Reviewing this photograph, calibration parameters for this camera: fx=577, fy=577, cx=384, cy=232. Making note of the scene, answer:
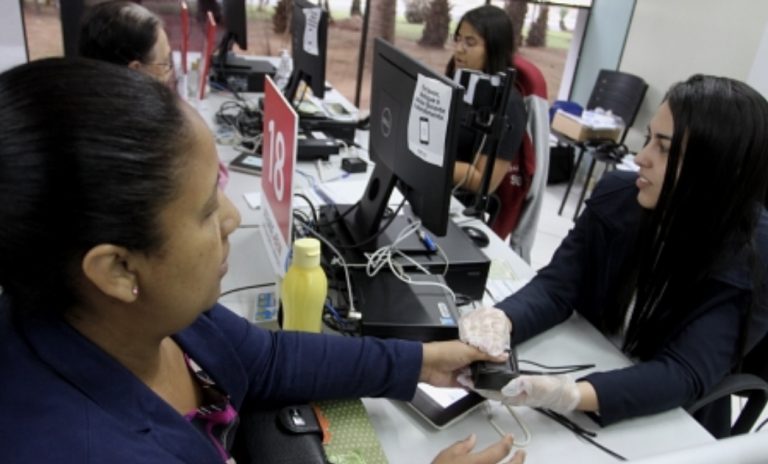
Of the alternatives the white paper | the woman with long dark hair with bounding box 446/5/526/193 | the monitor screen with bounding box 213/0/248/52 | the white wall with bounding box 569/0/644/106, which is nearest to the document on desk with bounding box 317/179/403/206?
the white paper

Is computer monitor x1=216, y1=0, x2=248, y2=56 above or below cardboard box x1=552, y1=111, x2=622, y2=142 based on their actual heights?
above

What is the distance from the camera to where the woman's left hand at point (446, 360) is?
1024 millimetres

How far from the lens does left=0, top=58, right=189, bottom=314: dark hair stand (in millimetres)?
507

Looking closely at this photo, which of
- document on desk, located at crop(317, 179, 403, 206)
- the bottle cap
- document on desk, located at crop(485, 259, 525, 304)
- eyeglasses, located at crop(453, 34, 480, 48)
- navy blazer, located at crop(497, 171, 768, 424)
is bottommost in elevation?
document on desk, located at crop(485, 259, 525, 304)

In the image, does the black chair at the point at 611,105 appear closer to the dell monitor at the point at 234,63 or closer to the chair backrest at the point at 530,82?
the chair backrest at the point at 530,82

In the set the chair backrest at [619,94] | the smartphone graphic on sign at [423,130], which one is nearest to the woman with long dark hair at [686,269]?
the smartphone graphic on sign at [423,130]

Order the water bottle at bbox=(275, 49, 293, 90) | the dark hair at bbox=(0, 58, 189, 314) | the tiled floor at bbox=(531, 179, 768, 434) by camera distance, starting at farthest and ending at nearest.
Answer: the tiled floor at bbox=(531, 179, 768, 434) < the water bottle at bbox=(275, 49, 293, 90) < the dark hair at bbox=(0, 58, 189, 314)

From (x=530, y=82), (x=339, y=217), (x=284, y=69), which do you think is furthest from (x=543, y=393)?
(x=284, y=69)

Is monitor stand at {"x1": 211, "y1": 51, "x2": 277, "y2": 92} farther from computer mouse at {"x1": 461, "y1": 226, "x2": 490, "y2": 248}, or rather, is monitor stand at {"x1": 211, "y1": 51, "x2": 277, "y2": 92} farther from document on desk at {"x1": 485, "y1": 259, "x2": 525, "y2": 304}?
document on desk at {"x1": 485, "y1": 259, "x2": 525, "y2": 304}

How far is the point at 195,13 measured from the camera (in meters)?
3.69

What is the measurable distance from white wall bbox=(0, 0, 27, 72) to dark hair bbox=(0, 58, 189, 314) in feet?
10.3

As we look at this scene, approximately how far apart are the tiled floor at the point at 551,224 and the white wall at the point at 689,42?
0.59 metres

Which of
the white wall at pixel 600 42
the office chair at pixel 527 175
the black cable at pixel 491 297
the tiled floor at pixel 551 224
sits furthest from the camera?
the white wall at pixel 600 42

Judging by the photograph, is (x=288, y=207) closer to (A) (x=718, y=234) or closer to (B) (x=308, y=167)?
(A) (x=718, y=234)
